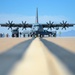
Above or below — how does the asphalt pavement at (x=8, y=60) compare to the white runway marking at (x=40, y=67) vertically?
below

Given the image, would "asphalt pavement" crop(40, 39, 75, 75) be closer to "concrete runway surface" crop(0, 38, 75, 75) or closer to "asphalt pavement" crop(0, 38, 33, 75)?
"concrete runway surface" crop(0, 38, 75, 75)

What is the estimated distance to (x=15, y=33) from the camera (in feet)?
321

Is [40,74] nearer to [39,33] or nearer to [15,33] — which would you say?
[39,33]

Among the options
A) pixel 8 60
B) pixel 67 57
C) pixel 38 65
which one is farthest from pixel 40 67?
pixel 67 57

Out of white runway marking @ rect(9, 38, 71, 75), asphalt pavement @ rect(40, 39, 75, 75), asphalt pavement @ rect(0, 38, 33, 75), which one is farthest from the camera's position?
asphalt pavement @ rect(40, 39, 75, 75)

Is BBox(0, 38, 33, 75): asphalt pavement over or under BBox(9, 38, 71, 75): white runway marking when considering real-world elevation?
under

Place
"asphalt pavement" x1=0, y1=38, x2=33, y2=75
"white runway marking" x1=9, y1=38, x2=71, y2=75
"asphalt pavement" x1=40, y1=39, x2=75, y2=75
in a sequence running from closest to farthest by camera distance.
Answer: "white runway marking" x1=9, y1=38, x2=71, y2=75 → "asphalt pavement" x1=0, y1=38, x2=33, y2=75 → "asphalt pavement" x1=40, y1=39, x2=75, y2=75

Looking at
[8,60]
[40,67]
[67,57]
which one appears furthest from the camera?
[67,57]

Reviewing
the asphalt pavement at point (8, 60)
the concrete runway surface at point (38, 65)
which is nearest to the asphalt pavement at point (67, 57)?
the concrete runway surface at point (38, 65)

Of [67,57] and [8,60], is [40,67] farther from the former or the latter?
[67,57]

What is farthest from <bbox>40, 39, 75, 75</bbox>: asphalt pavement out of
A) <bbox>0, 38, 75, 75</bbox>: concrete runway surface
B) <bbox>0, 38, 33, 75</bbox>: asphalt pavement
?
<bbox>0, 38, 33, 75</bbox>: asphalt pavement

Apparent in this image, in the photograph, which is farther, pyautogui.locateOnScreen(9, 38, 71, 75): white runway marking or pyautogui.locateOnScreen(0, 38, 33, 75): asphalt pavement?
pyautogui.locateOnScreen(0, 38, 33, 75): asphalt pavement

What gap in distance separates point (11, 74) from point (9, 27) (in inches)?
4038

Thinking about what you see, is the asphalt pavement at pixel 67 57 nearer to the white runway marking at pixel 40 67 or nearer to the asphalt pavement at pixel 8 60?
the white runway marking at pixel 40 67
